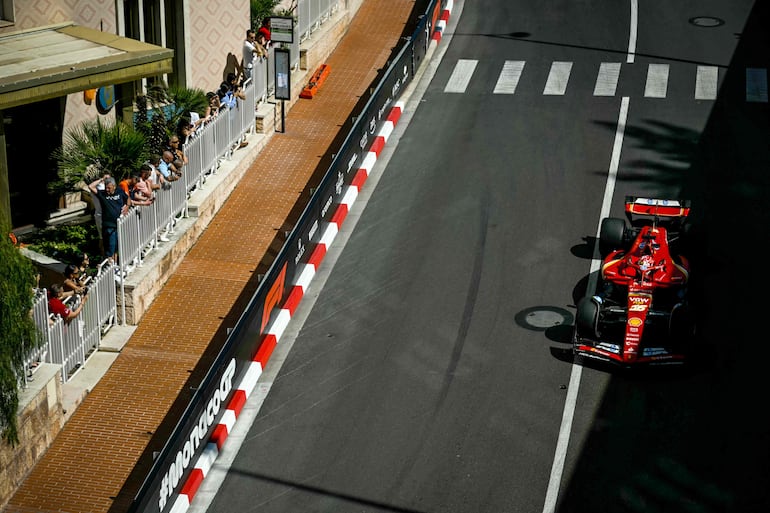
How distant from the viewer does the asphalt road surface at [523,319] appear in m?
15.7

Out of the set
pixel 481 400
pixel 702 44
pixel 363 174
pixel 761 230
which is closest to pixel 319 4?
pixel 363 174

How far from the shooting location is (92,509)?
15.1 m

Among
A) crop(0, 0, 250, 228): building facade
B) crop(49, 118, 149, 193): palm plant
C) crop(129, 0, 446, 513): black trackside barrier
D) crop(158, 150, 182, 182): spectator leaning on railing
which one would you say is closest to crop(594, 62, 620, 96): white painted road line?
crop(129, 0, 446, 513): black trackside barrier

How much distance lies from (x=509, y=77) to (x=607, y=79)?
256cm

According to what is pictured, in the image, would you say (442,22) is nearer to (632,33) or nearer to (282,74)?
(632,33)

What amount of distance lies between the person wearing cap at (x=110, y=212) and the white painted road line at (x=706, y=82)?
15.6 m

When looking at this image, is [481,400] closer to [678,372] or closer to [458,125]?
[678,372]

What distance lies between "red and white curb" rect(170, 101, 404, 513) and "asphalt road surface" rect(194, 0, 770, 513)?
286 mm

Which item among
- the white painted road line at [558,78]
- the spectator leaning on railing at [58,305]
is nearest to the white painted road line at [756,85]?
the white painted road line at [558,78]

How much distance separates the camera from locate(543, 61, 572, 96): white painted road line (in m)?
29.0

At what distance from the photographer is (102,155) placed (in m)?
20.0

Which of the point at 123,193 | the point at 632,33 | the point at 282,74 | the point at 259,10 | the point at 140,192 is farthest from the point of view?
the point at 632,33

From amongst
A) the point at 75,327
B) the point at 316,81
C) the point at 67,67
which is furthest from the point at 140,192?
the point at 316,81

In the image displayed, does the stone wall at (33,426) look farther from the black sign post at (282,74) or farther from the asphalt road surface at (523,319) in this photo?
the black sign post at (282,74)
